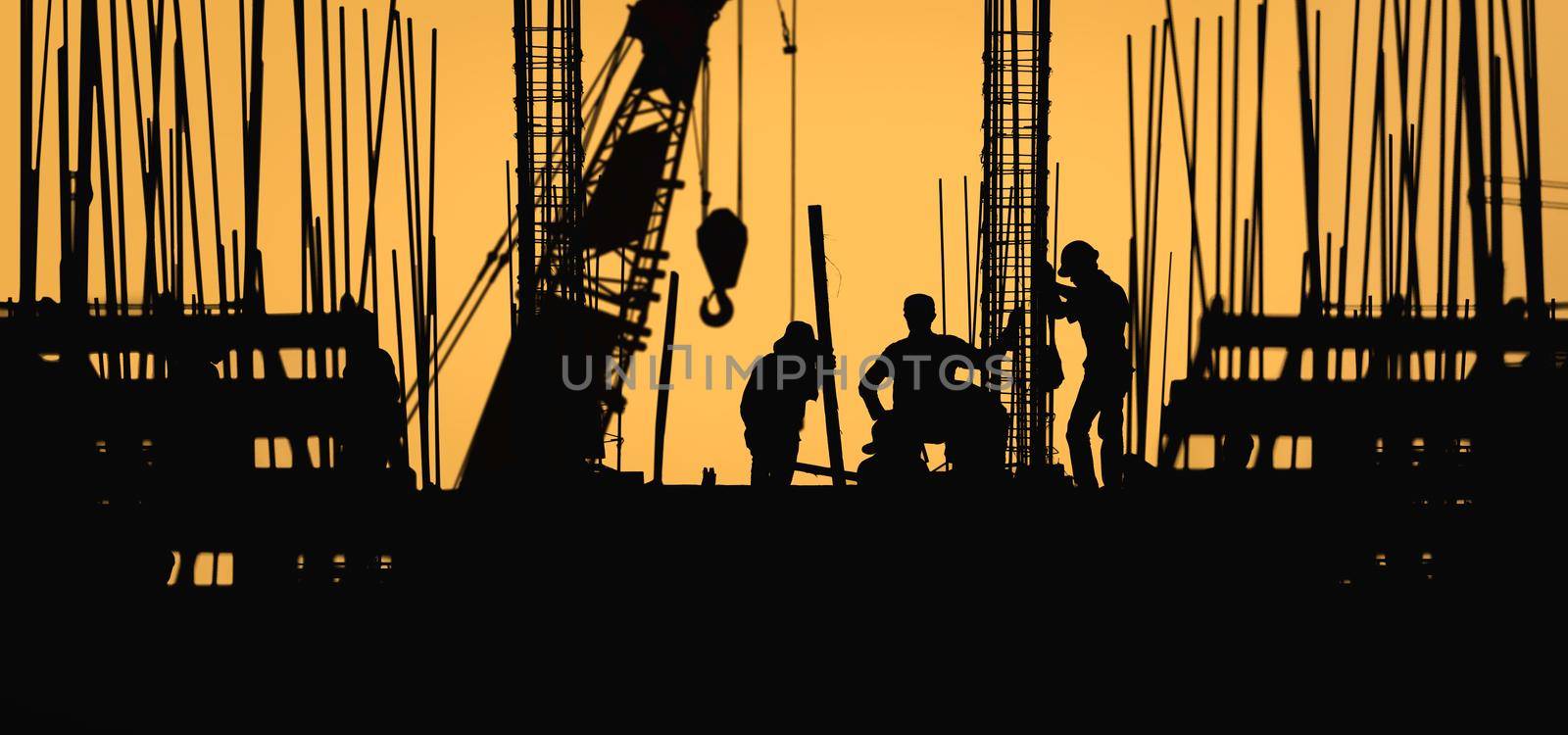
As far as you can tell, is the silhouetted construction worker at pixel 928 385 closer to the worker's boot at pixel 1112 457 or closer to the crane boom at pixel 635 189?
the worker's boot at pixel 1112 457

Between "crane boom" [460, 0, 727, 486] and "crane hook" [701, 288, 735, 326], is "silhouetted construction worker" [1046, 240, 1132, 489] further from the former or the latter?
"crane boom" [460, 0, 727, 486]

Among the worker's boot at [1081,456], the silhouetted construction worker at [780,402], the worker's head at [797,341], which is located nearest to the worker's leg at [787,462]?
the silhouetted construction worker at [780,402]

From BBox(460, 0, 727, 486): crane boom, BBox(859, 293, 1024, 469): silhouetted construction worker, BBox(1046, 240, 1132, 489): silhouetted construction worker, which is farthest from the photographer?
BBox(460, 0, 727, 486): crane boom

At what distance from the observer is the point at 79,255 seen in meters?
7.61

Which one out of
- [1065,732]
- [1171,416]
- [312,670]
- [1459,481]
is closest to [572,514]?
[312,670]

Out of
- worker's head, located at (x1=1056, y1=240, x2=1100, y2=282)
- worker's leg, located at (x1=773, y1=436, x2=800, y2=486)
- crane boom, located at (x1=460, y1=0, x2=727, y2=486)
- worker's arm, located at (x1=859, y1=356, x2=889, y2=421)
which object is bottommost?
worker's leg, located at (x1=773, y1=436, x2=800, y2=486)

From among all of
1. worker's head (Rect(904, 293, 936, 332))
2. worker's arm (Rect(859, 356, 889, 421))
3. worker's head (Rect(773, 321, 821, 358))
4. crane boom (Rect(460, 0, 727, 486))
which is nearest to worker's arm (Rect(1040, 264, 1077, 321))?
worker's head (Rect(904, 293, 936, 332))

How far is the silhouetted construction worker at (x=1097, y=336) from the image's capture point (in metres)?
8.99

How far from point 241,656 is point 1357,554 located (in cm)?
486

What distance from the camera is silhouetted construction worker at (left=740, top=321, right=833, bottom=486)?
9.65 m

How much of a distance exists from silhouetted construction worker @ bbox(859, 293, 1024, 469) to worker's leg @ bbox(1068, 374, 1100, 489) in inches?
17.3

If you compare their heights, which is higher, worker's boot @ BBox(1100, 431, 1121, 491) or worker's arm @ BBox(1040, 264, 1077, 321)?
worker's arm @ BBox(1040, 264, 1077, 321)

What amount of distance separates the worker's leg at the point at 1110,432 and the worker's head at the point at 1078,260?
25.1 inches

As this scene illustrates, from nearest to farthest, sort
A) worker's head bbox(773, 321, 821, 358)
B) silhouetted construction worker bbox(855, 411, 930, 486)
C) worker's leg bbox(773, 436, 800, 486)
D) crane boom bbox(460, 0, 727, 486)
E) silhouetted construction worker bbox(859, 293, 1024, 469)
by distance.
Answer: silhouetted construction worker bbox(855, 411, 930, 486) < silhouetted construction worker bbox(859, 293, 1024, 469) < worker's leg bbox(773, 436, 800, 486) < worker's head bbox(773, 321, 821, 358) < crane boom bbox(460, 0, 727, 486)
